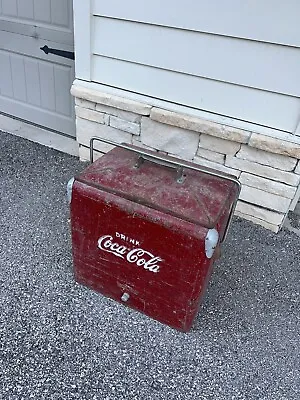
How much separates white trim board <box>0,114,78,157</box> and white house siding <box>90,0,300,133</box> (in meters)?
0.81

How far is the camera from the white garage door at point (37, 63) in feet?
7.88

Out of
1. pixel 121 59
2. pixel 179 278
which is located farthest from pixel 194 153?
pixel 179 278

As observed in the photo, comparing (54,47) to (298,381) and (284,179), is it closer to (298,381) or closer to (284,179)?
(284,179)

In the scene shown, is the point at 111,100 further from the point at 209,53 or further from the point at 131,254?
the point at 131,254

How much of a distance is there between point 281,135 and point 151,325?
112cm

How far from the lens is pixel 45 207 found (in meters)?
2.17

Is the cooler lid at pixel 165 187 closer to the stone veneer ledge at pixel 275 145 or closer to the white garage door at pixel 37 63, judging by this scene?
the stone veneer ledge at pixel 275 145

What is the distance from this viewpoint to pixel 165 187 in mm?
1392

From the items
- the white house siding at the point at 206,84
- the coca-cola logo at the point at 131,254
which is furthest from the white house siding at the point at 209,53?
the coca-cola logo at the point at 131,254

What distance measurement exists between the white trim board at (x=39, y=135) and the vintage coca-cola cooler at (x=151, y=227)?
127cm

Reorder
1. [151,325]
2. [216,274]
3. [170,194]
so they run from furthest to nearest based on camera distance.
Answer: [216,274]
[151,325]
[170,194]

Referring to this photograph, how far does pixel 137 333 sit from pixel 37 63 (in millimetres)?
2078

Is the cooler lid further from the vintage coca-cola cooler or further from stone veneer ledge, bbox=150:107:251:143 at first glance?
stone veneer ledge, bbox=150:107:251:143

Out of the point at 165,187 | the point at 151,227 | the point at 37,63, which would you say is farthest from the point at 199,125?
the point at 37,63
